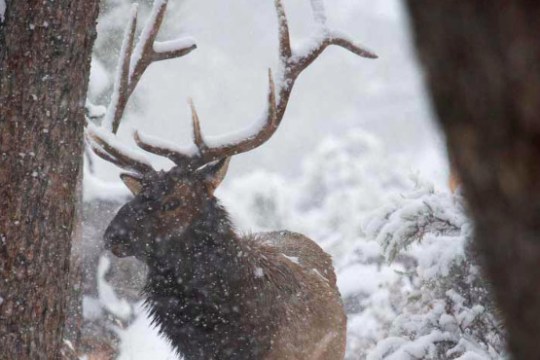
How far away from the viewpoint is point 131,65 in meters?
5.03

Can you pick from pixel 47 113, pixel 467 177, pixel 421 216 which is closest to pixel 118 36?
pixel 421 216

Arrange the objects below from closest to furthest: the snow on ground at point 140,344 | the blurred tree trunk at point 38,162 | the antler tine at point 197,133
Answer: the blurred tree trunk at point 38,162
the antler tine at point 197,133
the snow on ground at point 140,344

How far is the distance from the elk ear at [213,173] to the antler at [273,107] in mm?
123

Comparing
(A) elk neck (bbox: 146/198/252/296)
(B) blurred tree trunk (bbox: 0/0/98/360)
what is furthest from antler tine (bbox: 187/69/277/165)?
(B) blurred tree trunk (bbox: 0/0/98/360)

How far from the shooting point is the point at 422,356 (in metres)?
4.82

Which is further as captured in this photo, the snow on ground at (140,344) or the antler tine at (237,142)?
the snow on ground at (140,344)

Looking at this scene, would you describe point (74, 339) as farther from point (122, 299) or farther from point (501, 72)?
point (501, 72)

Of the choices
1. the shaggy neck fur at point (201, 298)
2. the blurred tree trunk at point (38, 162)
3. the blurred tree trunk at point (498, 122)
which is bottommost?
the shaggy neck fur at point (201, 298)

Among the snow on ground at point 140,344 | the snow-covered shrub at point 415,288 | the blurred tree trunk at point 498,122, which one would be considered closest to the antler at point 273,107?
the snow-covered shrub at point 415,288

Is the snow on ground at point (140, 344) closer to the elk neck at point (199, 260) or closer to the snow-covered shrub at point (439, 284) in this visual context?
the snow-covered shrub at point (439, 284)

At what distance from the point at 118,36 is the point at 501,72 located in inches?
621

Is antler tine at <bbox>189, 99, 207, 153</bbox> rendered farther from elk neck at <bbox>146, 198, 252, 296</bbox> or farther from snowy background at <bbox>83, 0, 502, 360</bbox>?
snowy background at <bbox>83, 0, 502, 360</bbox>

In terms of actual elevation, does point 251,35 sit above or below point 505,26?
below

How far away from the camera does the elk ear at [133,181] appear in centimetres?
457
